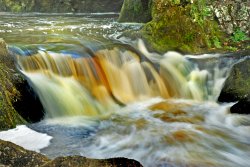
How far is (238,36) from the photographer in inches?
359

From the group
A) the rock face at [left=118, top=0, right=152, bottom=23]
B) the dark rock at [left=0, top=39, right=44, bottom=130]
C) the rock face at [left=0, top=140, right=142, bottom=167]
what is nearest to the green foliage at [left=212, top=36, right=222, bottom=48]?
the rock face at [left=118, top=0, right=152, bottom=23]

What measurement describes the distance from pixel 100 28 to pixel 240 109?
689 centimetres

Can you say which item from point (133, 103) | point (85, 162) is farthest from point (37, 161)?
point (133, 103)

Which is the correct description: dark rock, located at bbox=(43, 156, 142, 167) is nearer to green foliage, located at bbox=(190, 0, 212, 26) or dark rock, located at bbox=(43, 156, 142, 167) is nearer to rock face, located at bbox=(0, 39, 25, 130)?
rock face, located at bbox=(0, 39, 25, 130)

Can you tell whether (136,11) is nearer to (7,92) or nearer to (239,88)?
(239,88)

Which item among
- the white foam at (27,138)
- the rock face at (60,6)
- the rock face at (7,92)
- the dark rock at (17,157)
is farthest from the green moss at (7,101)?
the rock face at (60,6)

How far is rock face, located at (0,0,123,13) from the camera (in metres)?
20.7

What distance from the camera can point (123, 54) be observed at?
862cm

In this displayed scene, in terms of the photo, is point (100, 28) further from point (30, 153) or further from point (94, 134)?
point (30, 153)

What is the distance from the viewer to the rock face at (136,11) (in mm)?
13141

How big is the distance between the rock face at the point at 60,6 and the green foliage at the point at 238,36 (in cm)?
1199

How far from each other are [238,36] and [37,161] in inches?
280

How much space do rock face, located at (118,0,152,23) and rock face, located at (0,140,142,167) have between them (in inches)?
393

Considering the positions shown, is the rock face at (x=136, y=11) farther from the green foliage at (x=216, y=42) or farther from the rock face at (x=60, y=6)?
the rock face at (x=60, y=6)
